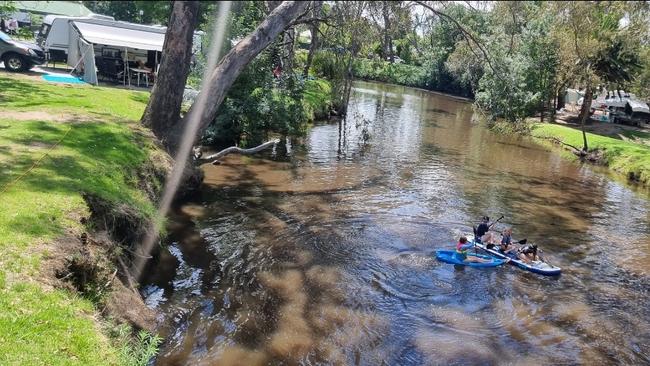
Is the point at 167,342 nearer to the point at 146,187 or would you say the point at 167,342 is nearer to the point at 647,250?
the point at 146,187

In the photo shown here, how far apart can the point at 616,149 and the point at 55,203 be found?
99.7ft

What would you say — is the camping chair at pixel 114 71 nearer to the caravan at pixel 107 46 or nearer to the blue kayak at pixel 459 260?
the caravan at pixel 107 46

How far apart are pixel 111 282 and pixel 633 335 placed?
32.7ft

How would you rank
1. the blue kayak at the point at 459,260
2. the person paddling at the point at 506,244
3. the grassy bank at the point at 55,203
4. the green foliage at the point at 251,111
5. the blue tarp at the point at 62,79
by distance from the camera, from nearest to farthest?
the grassy bank at the point at 55,203 → the blue kayak at the point at 459,260 → the person paddling at the point at 506,244 → the green foliage at the point at 251,111 → the blue tarp at the point at 62,79

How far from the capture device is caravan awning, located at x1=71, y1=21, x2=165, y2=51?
2661 centimetres

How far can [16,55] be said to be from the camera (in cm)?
2478

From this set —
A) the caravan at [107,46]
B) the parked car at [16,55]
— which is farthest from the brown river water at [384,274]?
the parked car at [16,55]

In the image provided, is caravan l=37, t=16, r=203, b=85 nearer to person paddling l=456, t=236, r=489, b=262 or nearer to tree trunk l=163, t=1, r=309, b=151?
tree trunk l=163, t=1, r=309, b=151

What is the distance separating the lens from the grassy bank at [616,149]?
88.7ft

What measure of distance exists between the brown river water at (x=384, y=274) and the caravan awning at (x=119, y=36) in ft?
31.2

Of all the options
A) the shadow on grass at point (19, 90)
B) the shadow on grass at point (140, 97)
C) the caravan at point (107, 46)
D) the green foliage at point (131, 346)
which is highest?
the caravan at point (107, 46)

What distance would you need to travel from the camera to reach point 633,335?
35.1 ft

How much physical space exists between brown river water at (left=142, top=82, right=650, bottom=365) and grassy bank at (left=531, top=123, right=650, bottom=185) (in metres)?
3.35

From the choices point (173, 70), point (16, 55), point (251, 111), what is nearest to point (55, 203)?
point (173, 70)
